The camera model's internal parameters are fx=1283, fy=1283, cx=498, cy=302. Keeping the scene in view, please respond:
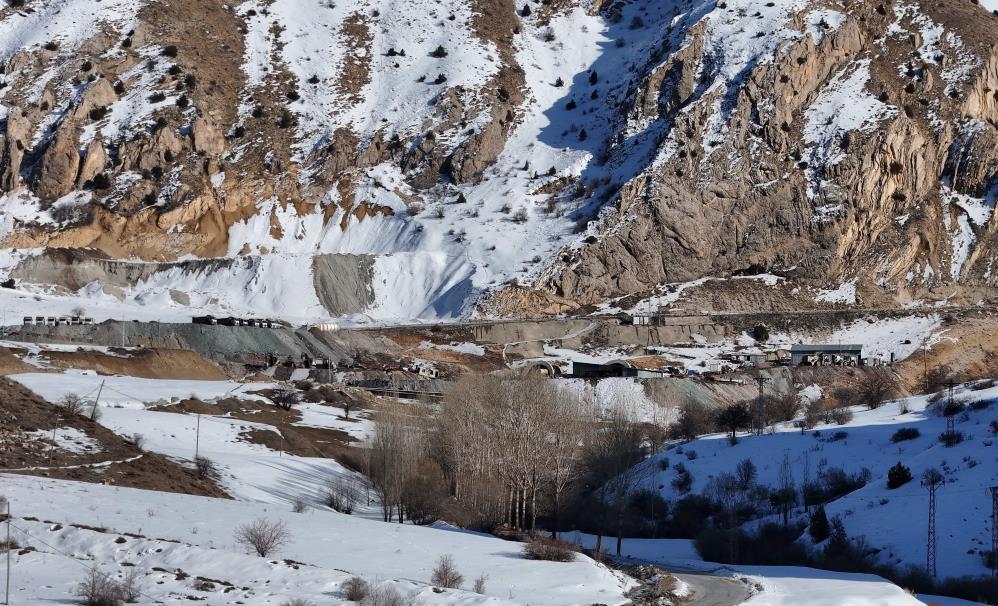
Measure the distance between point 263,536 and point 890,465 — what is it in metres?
31.4

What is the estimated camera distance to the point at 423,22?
131500mm

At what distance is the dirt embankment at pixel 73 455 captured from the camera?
35.2 meters

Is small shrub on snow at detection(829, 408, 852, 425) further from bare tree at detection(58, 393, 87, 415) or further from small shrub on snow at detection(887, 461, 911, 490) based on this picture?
bare tree at detection(58, 393, 87, 415)

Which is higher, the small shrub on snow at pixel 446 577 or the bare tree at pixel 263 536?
the bare tree at pixel 263 536

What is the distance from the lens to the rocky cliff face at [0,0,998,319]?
10188 centimetres

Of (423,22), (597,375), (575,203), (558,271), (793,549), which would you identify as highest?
(423,22)

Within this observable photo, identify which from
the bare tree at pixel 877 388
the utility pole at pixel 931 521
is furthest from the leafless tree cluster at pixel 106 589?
the bare tree at pixel 877 388

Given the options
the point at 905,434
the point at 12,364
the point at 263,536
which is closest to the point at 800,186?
the point at 905,434

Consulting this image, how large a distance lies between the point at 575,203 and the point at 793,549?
66488mm

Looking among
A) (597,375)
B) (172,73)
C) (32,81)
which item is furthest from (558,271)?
(32,81)

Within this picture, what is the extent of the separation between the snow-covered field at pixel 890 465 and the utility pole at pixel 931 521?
11.1 inches

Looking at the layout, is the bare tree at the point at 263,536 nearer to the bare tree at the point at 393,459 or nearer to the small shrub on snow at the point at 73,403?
the bare tree at the point at 393,459

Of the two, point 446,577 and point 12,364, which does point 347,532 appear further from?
point 12,364

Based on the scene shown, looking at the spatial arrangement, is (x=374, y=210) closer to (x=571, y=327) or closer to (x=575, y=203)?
(x=575, y=203)
